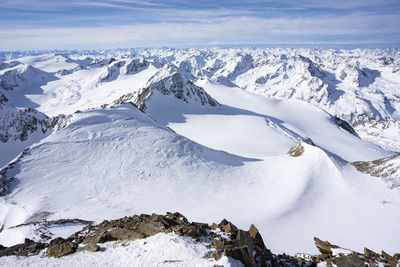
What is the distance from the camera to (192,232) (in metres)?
9.71

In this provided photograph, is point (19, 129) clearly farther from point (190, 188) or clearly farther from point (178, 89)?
point (178, 89)

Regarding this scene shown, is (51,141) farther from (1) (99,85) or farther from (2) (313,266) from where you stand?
(1) (99,85)

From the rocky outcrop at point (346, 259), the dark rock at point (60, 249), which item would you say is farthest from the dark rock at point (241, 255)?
the dark rock at point (60, 249)

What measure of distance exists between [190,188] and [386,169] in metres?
21.0

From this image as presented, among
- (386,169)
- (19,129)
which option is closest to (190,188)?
(386,169)

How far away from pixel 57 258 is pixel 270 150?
136 ft

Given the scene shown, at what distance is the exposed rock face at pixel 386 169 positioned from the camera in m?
24.6

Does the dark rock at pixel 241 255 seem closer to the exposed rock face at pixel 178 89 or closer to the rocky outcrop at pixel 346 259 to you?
the rocky outcrop at pixel 346 259

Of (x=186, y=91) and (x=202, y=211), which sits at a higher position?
(x=186, y=91)

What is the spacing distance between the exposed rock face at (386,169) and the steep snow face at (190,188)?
1.05 m

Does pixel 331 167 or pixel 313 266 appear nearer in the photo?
pixel 313 266

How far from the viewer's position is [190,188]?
81.3 feet

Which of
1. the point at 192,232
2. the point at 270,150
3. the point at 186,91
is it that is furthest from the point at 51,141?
the point at 186,91

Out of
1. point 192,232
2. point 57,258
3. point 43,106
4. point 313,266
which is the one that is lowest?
point 43,106
